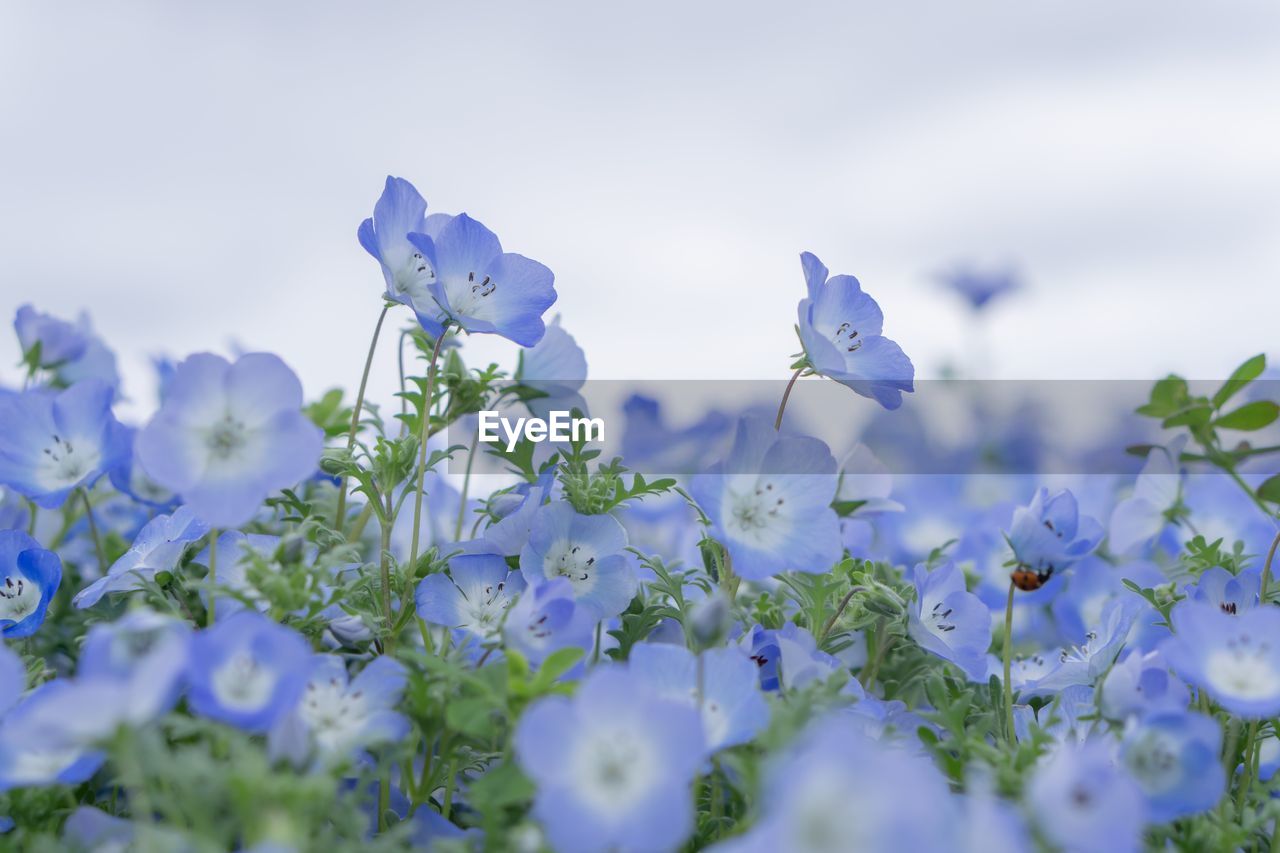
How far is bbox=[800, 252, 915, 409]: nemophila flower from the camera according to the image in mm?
1331

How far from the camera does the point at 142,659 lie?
870mm

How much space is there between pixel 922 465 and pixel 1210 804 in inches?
117

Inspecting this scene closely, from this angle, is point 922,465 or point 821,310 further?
point 922,465

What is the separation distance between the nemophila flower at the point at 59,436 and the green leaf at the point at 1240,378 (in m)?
1.37

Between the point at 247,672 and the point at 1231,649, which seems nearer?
the point at 247,672

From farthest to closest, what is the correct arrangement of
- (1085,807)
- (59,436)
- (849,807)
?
(59,436)
(1085,807)
(849,807)

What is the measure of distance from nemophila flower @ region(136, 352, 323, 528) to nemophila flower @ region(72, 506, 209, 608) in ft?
0.79

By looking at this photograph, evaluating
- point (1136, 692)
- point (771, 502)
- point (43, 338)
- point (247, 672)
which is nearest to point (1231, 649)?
point (1136, 692)

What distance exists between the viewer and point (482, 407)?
1.46 m

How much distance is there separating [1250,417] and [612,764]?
100 cm

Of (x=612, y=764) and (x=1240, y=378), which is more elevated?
(x=1240, y=378)

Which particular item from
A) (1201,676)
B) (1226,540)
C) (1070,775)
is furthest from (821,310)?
(1226,540)

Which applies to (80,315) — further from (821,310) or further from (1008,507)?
(1008,507)

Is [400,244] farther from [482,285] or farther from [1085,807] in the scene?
[1085,807]
